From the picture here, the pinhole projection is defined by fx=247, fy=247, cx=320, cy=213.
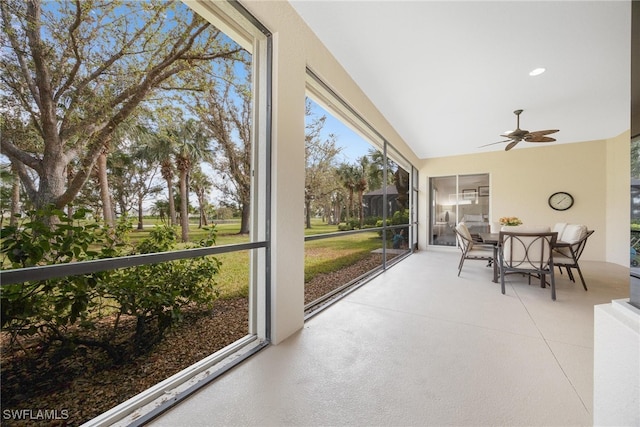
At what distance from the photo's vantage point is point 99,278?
131 cm

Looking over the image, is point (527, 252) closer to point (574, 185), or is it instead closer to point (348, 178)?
point (348, 178)

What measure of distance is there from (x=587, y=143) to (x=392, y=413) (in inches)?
292

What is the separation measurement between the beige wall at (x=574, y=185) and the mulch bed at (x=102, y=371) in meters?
6.84

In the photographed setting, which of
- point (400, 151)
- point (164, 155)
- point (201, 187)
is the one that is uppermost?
point (400, 151)

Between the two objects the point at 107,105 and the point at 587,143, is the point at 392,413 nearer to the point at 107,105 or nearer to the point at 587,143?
the point at 107,105

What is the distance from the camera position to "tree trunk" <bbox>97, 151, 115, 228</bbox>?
3.90 ft

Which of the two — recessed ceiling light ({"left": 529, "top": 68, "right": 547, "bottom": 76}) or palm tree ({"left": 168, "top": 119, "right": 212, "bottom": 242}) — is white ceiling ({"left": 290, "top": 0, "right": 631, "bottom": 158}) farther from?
palm tree ({"left": 168, "top": 119, "right": 212, "bottom": 242})

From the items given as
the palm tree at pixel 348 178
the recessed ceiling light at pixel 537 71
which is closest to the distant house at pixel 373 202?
the palm tree at pixel 348 178

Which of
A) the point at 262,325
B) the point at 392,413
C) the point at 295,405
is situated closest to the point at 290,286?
the point at 262,325

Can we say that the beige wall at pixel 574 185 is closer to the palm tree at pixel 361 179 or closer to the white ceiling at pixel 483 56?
the white ceiling at pixel 483 56

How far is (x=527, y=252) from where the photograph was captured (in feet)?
10.1

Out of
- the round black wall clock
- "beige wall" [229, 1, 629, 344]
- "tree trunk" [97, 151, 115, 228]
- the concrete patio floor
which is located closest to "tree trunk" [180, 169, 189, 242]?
"tree trunk" [97, 151, 115, 228]

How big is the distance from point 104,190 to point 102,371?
102 cm

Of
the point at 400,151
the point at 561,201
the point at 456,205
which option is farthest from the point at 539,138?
the point at 456,205
